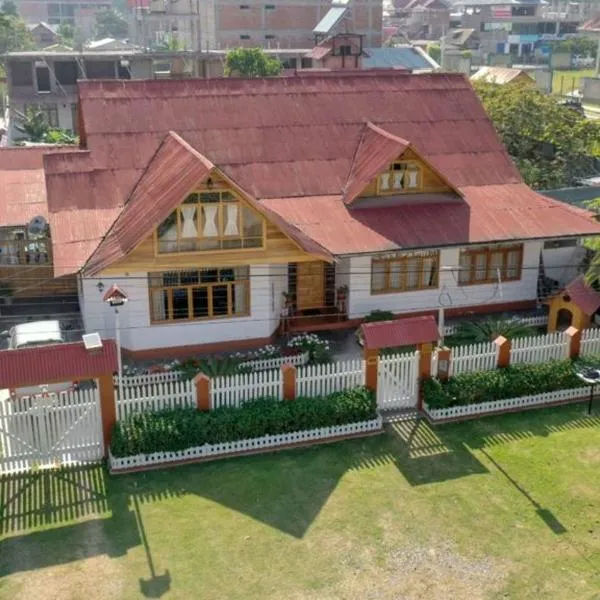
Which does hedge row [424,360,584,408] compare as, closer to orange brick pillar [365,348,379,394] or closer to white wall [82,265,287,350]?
orange brick pillar [365,348,379,394]

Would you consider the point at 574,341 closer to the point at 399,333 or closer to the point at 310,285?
the point at 399,333

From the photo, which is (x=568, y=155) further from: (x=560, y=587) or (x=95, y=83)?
(x=560, y=587)

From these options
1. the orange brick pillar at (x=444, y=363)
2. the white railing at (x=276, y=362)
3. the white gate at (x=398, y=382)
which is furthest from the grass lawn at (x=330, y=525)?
the white railing at (x=276, y=362)

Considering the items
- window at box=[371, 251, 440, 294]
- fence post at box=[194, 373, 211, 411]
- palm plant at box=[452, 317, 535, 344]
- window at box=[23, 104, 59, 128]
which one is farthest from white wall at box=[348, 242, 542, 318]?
window at box=[23, 104, 59, 128]

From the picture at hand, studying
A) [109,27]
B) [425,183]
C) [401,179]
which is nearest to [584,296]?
[425,183]

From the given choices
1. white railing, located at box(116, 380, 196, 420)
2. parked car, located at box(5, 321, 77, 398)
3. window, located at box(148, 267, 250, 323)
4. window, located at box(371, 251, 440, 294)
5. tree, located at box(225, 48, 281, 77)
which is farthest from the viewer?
tree, located at box(225, 48, 281, 77)

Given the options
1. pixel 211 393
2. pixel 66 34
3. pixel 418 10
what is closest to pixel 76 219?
pixel 211 393
